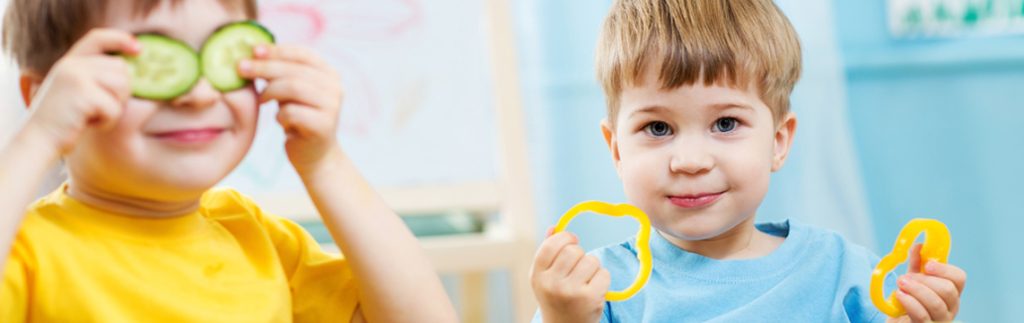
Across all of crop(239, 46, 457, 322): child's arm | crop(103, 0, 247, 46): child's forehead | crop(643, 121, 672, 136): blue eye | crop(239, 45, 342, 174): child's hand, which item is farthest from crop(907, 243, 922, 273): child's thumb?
crop(103, 0, 247, 46): child's forehead

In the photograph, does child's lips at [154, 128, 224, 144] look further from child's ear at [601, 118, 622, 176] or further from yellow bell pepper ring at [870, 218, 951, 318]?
yellow bell pepper ring at [870, 218, 951, 318]

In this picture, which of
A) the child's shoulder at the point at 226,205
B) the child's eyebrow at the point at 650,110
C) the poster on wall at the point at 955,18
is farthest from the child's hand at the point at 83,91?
the poster on wall at the point at 955,18

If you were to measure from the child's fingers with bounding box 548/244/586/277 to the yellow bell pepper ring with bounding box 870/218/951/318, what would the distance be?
270 mm

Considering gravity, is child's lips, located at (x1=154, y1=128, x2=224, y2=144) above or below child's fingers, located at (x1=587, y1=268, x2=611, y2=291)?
above

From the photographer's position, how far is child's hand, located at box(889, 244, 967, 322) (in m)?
0.96

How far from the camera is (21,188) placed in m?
0.69

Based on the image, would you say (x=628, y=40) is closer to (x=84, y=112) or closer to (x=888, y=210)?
(x=84, y=112)

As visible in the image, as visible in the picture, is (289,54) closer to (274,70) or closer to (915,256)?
(274,70)

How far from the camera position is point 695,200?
103 centimetres

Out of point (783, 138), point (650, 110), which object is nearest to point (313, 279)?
point (650, 110)

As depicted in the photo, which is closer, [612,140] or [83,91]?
[83,91]

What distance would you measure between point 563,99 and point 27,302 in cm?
174

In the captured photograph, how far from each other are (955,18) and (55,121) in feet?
7.37

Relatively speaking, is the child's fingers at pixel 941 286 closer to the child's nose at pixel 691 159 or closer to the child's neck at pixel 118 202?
the child's nose at pixel 691 159
